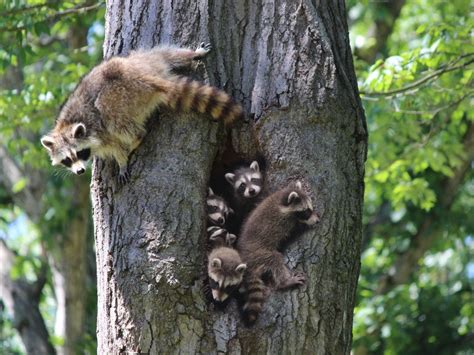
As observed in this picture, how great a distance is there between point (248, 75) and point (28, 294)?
6.95m

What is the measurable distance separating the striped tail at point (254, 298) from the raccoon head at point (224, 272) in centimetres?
→ 6

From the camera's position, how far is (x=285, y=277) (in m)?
4.00

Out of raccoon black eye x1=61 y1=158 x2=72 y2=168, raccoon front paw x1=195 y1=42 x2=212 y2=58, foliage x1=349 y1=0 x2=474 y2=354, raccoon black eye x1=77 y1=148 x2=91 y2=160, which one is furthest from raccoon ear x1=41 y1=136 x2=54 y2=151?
foliage x1=349 y1=0 x2=474 y2=354

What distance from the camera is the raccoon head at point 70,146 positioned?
4883 millimetres

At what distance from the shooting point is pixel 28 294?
34.6 ft

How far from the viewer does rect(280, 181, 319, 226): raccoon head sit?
165 inches

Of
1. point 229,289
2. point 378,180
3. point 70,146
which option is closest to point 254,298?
point 229,289

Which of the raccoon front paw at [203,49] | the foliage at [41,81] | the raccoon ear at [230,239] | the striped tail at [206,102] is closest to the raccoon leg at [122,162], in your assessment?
the striped tail at [206,102]

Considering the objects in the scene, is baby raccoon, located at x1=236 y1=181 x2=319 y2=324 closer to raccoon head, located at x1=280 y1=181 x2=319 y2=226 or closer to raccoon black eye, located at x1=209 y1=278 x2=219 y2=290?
raccoon head, located at x1=280 y1=181 x2=319 y2=226

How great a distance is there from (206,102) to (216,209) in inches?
27.6

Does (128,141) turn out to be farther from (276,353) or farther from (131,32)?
(276,353)

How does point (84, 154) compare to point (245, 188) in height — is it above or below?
above

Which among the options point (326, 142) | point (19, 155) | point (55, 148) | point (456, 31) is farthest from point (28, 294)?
point (326, 142)

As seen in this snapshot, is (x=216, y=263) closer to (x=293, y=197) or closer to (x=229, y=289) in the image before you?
(x=229, y=289)
